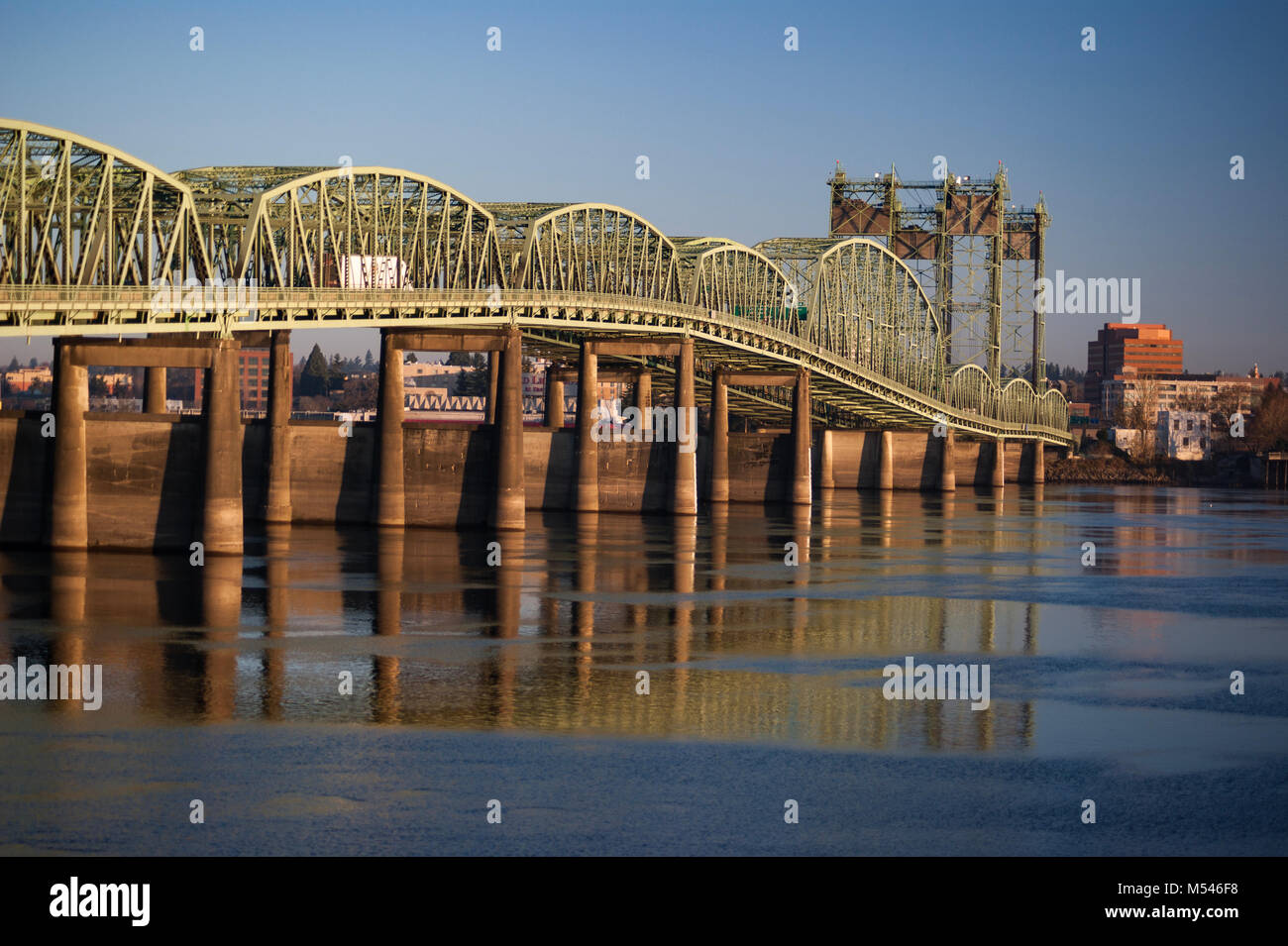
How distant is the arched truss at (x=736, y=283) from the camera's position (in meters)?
122

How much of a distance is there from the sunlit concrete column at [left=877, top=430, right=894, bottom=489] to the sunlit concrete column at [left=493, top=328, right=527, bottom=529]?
71796mm

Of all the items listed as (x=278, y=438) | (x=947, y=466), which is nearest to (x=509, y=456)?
(x=278, y=438)

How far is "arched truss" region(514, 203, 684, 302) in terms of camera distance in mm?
95688

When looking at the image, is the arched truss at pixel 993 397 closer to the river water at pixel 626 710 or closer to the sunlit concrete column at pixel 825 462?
the sunlit concrete column at pixel 825 462

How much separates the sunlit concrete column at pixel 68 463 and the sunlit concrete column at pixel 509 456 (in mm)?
22303

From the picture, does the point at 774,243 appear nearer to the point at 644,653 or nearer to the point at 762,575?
the point at 762,575

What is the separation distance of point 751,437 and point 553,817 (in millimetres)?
96316

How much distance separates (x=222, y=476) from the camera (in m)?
60.4

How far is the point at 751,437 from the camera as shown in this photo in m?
121

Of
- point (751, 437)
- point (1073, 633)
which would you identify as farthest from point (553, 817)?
point (751, 437)

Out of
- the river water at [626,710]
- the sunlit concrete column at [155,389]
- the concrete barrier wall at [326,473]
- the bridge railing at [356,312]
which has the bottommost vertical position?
the river water at [626,710]

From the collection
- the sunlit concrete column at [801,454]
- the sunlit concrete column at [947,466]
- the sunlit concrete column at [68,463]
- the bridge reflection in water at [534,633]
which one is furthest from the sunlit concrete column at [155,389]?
the sunlit concrete column at [947,466]

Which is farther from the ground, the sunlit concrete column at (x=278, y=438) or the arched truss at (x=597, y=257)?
the arched truss at (x=597, y=257)

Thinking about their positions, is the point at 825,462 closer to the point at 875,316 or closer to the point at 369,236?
the point at 875,316
